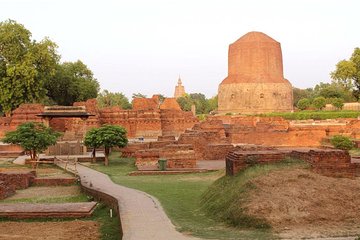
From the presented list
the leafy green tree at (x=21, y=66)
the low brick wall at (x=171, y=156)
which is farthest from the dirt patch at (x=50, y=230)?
the leafy green tree at (x=21, y=66)

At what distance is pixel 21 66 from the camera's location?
34.7 metres

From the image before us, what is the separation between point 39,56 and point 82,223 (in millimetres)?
29801

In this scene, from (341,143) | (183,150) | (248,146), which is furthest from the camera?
(341,143)

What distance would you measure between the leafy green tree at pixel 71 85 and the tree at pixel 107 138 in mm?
24675

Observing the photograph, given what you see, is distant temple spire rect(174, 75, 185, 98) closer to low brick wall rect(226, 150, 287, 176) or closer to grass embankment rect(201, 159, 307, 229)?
low brick wall rect(226, 150, 287, 176)

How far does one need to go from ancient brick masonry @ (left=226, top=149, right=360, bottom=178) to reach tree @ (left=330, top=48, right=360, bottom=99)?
45.0 meters

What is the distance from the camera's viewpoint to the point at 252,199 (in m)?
7.64

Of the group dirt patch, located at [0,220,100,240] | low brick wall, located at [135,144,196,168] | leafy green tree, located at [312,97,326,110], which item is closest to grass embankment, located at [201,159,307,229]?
dirt patch, located at [0,220,100,240]

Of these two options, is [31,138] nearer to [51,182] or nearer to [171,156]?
[51,182]

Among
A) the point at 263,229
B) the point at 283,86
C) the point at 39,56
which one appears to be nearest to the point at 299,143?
the point at 39,56

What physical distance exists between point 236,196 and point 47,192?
20.7 feet

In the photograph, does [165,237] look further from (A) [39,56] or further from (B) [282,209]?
(A) [39,56]

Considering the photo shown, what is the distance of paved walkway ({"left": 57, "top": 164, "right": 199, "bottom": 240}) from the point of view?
21.2 ft

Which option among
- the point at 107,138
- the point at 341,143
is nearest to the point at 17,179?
the point at 107,138
